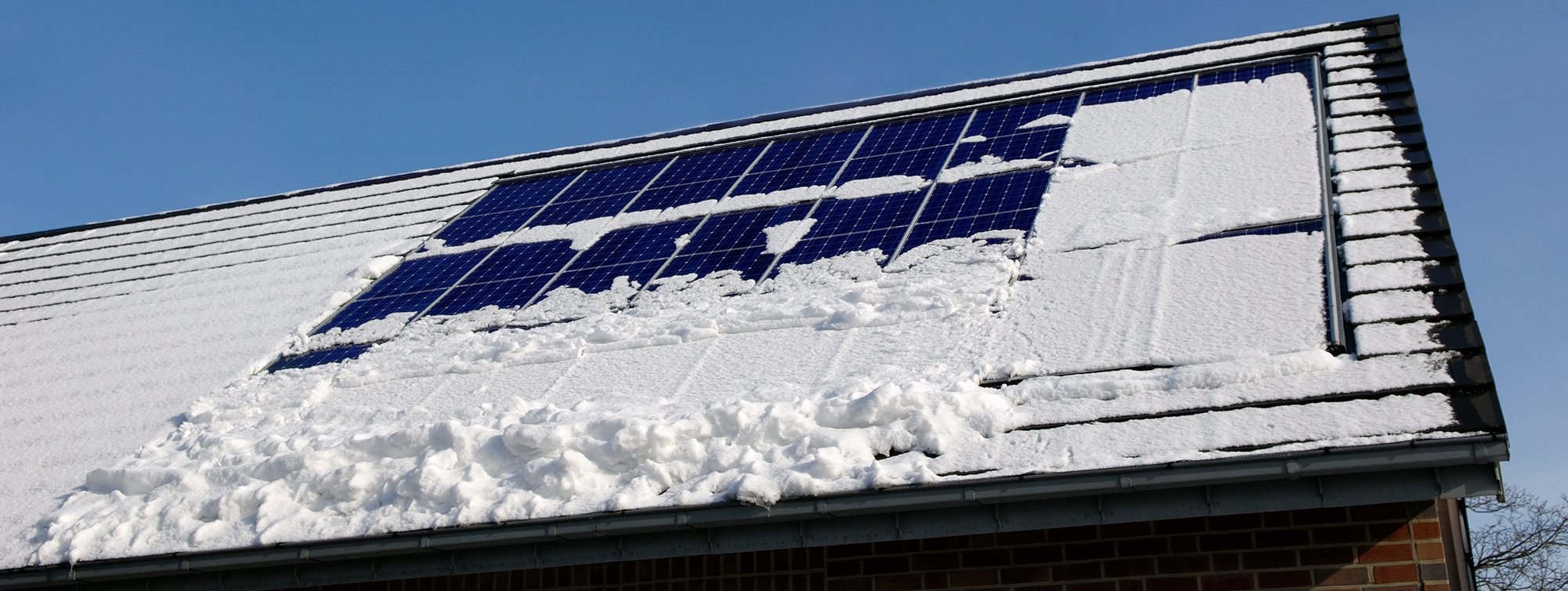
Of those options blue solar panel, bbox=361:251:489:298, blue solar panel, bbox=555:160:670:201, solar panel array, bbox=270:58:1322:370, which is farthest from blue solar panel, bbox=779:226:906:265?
blue solar panel, bbox=555:160:670:201

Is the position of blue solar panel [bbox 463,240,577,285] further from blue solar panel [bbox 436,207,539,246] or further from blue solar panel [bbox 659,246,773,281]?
blue solar panel [bbox 659,246,773,281]

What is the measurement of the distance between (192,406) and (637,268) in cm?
267

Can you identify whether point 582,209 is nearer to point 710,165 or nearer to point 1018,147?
point 710,165

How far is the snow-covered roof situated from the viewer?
161 inches

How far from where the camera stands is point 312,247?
942 centimetres

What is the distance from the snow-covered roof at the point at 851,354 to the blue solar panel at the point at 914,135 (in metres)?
0.22

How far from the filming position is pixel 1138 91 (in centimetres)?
870

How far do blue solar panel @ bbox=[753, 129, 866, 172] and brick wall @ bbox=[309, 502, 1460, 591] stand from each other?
465cm

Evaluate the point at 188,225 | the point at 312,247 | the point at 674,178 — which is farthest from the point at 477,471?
the point at 188,225

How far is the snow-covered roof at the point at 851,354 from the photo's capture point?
13.4ft

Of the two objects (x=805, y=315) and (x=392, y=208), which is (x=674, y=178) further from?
(x=805, y=315)

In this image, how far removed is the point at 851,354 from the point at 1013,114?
14.2 ft

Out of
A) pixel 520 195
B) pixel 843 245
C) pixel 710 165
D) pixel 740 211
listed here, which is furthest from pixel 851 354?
pixel 520 195

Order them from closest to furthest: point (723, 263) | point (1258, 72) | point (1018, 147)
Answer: point (723, 263) < point (1018, 147) < point (1258, 72)
